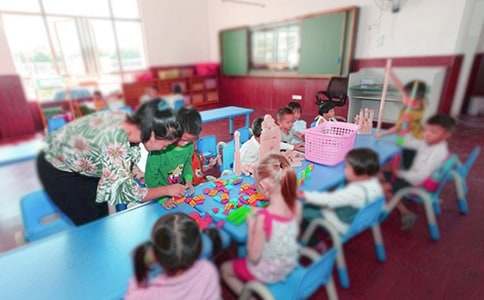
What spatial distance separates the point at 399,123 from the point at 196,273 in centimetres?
82

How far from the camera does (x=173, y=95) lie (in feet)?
2.70

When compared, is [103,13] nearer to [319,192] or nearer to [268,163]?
[268,163]

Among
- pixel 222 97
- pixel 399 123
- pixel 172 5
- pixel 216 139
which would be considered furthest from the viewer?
pixel 216 139

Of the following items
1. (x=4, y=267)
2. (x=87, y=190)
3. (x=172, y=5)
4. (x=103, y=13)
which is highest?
(x=172, y=5)

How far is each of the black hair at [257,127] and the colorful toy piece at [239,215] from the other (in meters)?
0.40

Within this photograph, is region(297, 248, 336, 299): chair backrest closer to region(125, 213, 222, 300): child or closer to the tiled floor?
the tiled floor

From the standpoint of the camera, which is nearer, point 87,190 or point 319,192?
point 319,192

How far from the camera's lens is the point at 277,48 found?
1144mm

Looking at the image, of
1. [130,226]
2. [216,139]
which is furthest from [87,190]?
[216,139]

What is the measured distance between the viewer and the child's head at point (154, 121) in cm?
65

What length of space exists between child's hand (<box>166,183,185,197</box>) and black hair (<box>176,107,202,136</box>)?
33cm

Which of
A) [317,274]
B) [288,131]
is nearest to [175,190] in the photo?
[288,131]

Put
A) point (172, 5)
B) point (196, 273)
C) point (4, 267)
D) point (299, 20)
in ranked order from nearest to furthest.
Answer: point (196, 273), point (4, 267), point (299, 20), point (172, 5)

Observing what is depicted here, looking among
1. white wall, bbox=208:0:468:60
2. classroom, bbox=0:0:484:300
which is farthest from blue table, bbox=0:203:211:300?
white wall, bbox=208:0:468:60
